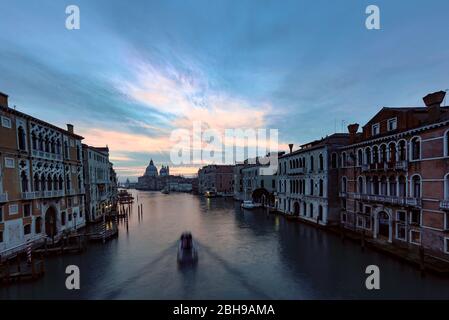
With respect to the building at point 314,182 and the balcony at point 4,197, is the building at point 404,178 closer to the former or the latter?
the building at point 314,182

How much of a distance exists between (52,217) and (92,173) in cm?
1278

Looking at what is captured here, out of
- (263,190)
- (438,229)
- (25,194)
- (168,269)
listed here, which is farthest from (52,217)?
(263,190)

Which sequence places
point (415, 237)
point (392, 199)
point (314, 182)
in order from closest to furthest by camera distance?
point (415, 237) < point (392, 199) < point (314, 182)

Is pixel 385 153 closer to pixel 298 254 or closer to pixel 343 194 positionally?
pixel 343 194

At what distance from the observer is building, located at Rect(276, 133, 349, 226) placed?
29203mm

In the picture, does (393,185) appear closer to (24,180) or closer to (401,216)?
(401,216)

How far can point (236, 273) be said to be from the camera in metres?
16.4

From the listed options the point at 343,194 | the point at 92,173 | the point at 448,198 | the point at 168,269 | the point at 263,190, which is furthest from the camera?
the point at 263,190

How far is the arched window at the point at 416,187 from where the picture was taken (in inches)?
714

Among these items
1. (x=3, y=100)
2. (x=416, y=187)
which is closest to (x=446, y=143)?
(x=416, y=187)

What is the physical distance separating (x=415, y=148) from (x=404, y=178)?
261 centimetres

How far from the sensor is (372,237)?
74.6ft

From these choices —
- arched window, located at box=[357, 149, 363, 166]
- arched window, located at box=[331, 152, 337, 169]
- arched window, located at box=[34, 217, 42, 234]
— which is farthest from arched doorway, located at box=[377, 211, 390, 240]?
arched window, located at box=[34, 217, 42, 234]

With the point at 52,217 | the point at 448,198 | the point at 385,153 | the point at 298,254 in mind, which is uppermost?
the point at 385,153
